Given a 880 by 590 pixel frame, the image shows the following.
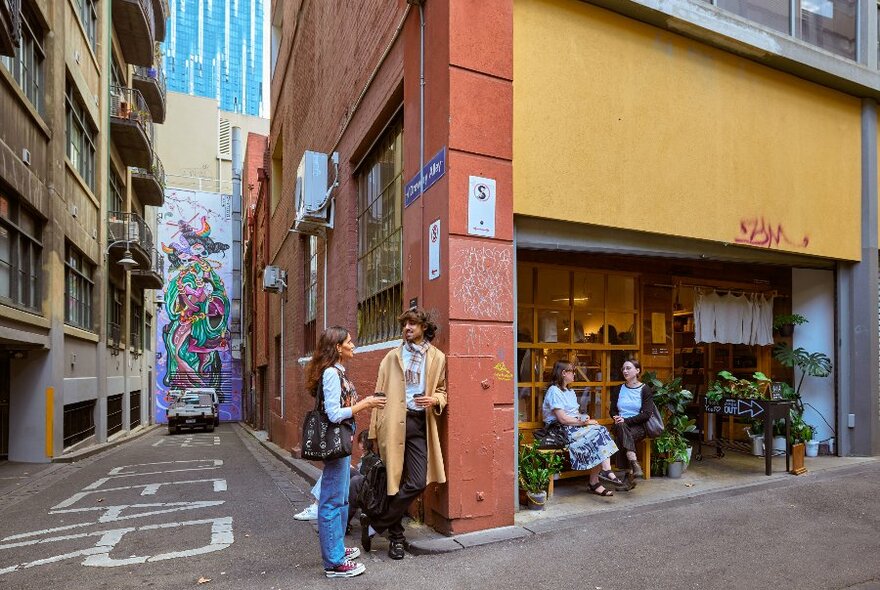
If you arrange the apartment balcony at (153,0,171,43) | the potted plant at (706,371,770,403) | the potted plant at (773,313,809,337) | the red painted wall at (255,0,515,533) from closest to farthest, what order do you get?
the red painted wall at (255,0,515,533), the potted plant at (706,371,770,403), the potted plant at (773,313,809,337), the apartment balcony at (153,0,171,43)

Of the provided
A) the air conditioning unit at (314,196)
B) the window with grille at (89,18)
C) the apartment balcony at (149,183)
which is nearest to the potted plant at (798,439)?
the air conditioning unit at (314,196)

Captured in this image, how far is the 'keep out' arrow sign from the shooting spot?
24.2 ft

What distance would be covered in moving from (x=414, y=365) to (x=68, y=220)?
1357 centimetres

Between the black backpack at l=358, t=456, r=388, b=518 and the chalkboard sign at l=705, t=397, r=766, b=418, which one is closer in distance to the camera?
the black backpack at l=358, t=456, r=388, b=518

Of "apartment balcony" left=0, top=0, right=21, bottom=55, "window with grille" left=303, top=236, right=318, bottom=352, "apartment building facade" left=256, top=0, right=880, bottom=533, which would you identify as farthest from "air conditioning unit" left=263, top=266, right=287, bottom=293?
"apartment balcony" left=0, top=0, right=21, bottom=55

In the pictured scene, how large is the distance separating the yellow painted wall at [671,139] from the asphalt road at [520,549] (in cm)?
290

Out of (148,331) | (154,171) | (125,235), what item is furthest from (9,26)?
(148,331)

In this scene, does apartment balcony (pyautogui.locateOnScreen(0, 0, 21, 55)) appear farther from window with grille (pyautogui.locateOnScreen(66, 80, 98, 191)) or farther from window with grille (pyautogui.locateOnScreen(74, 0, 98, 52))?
window with grille (pyautogui.locateOnScreen(74, 0, 98, 52))

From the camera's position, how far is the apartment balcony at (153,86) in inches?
1018

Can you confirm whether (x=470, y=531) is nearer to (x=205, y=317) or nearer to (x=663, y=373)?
(x=663, y=373)

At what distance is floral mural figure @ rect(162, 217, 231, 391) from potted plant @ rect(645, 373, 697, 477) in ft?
123

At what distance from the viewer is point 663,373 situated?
867cm

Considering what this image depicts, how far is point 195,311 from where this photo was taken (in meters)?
40.8

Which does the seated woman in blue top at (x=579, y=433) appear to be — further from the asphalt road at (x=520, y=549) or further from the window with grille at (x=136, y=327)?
the window with grille at (x=136, y=327)
